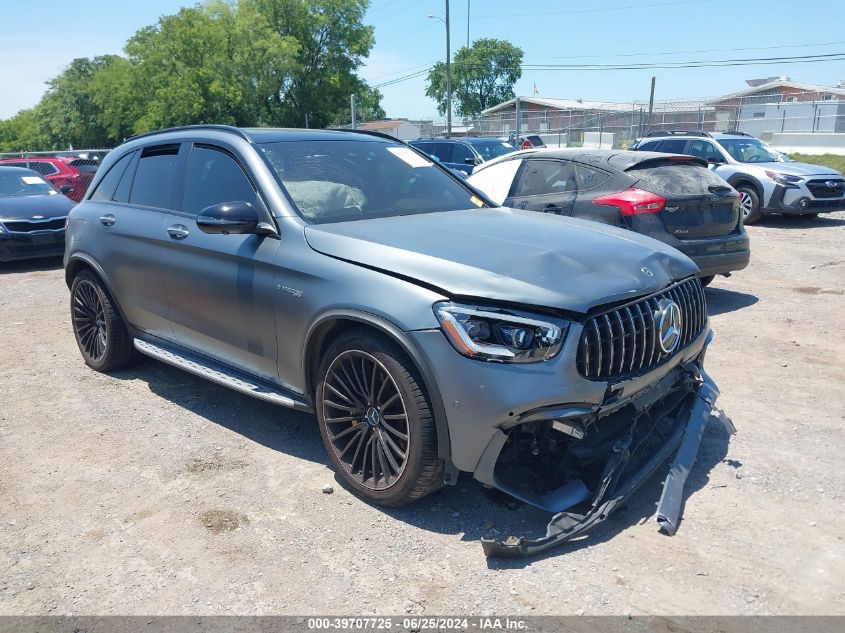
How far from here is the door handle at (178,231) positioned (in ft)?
14.8

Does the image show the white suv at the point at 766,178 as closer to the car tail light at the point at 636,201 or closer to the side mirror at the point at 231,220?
the car tail light at the point at 636,201

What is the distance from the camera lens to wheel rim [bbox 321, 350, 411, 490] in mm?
3316

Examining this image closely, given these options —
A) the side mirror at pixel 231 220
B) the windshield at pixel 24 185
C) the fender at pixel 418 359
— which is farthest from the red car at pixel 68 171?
the fender at pixel 418 359

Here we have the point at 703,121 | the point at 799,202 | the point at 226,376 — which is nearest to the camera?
the point at 226,376

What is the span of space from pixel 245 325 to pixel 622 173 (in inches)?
167

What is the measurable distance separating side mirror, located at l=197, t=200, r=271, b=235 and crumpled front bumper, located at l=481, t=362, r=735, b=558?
2.10 meters

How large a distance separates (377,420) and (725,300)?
5.54m

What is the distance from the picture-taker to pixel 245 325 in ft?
13.4

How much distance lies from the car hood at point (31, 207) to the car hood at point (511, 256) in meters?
9.21

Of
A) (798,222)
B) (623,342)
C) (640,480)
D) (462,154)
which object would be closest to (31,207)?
(462,154)

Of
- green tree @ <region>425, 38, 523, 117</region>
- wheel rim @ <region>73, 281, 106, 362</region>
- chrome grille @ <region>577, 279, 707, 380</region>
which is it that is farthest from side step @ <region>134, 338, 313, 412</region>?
green tree @ <region>425, 38, 523, 117</region>

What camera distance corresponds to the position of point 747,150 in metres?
13.9

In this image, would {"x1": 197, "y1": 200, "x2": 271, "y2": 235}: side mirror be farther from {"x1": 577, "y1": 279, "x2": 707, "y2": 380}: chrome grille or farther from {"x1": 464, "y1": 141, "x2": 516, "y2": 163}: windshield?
{"x1": 464, "y1": 141, "x2": 516, "y2": 163}: windshield

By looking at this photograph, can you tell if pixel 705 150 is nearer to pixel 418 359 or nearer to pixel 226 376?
pixel 226 376
